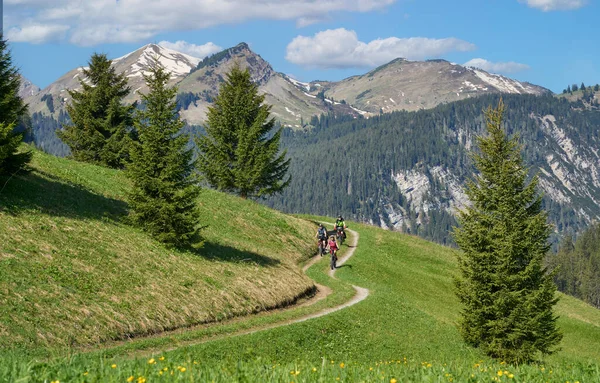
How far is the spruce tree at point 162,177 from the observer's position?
30281 mm

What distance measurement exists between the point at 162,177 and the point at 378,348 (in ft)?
44.5

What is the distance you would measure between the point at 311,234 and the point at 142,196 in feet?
76.4

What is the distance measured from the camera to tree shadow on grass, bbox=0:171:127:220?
26953mm

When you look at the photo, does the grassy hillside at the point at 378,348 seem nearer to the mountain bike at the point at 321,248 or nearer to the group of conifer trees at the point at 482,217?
the group of conifer trees at the point at 482,217

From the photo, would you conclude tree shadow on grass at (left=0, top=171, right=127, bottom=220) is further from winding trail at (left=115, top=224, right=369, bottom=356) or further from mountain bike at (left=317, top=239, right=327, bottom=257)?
mountain bike at (left=317, top=239, right=327, bottom=257)

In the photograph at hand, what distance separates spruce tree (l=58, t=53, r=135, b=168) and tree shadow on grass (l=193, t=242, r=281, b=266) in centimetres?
1918

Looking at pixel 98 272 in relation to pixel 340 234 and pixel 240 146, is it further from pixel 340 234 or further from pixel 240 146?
pixel 340 234

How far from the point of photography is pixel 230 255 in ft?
113

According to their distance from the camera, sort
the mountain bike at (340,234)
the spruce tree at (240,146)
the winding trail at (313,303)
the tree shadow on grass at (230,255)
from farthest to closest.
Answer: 1. the spruce tree at (240,146)
2. the mountain bike at (340,234)
3. the tree shadow on grass at (230,255)
4. the winding trail at (313,303)

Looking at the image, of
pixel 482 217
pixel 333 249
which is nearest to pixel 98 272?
pixel 482 217

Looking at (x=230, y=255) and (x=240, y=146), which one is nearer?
(x=230, y=255)

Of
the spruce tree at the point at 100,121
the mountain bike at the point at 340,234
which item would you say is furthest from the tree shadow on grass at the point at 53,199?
the mountain bike at the point at 340,234

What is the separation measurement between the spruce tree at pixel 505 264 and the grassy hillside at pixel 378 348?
1.69 m

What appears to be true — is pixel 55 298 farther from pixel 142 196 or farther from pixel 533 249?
pixel 533 249
